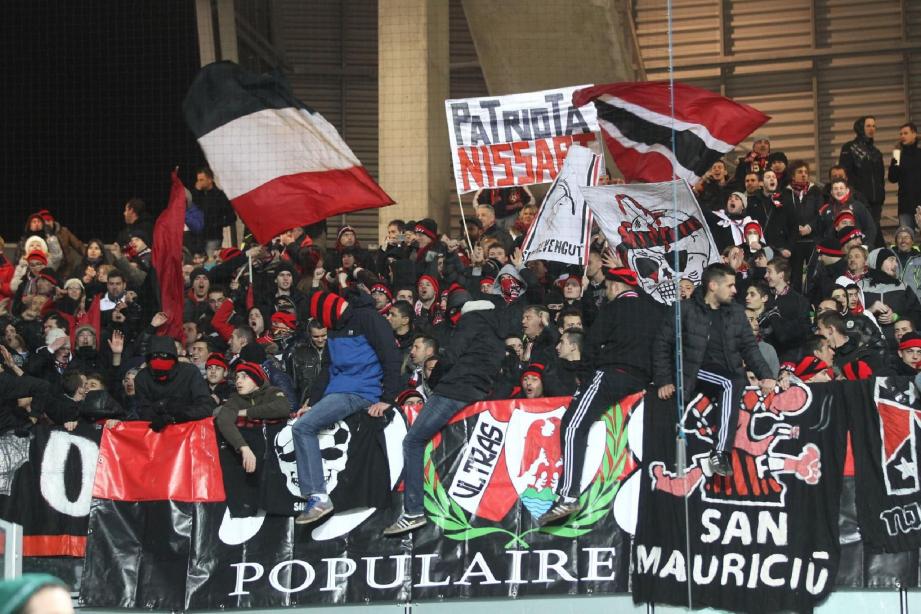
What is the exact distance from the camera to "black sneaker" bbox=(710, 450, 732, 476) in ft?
35.6

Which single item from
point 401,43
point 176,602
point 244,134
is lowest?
point 176,602

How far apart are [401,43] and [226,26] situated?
14.3 feet

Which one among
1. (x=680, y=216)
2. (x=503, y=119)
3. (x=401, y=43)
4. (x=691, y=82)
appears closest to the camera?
(x=680, y=216)

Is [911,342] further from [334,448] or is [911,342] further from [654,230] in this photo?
[334,448]

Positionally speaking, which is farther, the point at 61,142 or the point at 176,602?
the point at 61,142

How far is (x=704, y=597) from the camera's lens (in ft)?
35.6

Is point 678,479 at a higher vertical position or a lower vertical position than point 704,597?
higher

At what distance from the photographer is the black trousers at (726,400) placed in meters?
10.8

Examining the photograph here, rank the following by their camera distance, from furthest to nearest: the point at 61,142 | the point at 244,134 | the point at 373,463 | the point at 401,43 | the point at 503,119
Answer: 1. the point at 61,142
2. the point at 401,43
3. the point at 503,119
4. the point at 244,134
5. the point at 373,463

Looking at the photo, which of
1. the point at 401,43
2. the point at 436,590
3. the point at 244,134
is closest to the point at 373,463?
the point at 436,590

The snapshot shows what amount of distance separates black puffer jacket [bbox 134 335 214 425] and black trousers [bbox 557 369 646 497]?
305 centimetres

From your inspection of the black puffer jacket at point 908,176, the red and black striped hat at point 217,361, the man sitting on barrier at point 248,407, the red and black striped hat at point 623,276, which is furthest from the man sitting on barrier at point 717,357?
the black puffer jacket at point 908,176

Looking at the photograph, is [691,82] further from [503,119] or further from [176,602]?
[176,602]

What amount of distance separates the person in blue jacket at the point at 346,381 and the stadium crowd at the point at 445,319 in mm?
17
